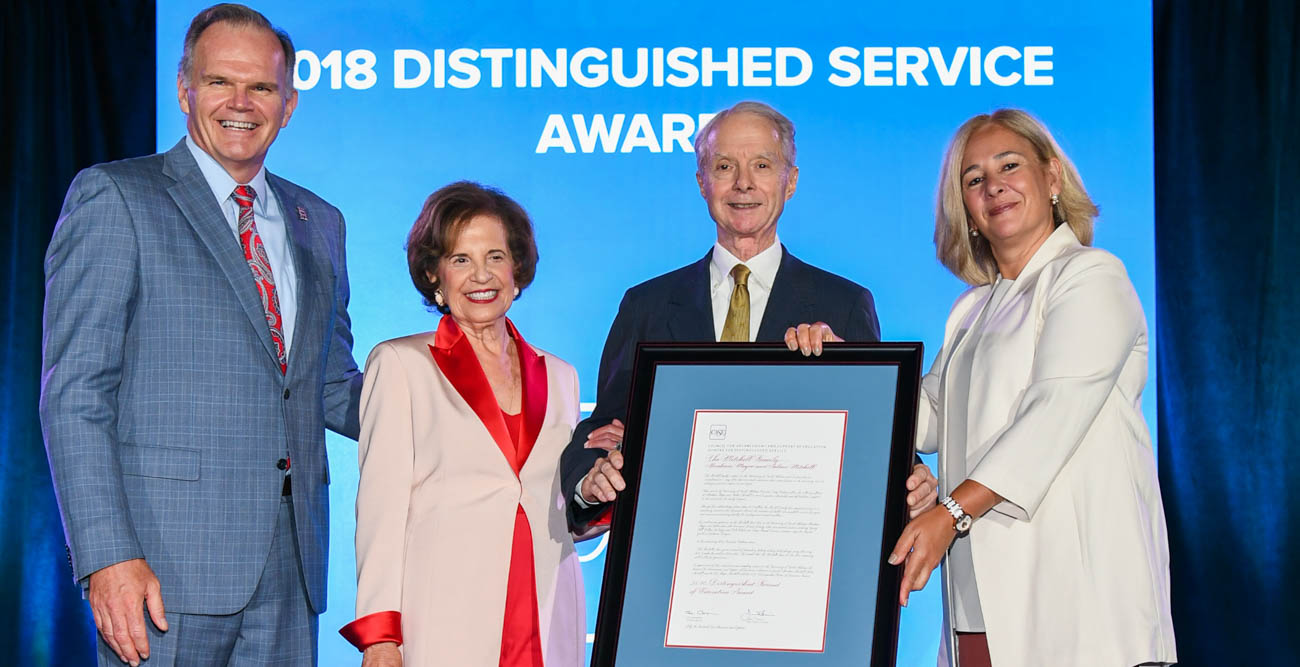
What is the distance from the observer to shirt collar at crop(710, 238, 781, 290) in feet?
9.01

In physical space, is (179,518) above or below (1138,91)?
below

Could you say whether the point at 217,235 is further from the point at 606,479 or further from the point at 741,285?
the point at 741,285

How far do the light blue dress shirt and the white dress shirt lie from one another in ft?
3.21

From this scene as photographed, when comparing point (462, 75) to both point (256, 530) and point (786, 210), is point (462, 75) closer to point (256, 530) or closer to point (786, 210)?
point (786, 210)

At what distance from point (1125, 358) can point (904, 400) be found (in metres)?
0.47

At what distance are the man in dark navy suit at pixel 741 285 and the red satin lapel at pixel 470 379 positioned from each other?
228 millimetres

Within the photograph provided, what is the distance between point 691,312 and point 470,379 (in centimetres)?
56

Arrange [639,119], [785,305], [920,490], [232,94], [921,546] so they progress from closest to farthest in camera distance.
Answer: [921,546] → [920,490] → [232,94] → [785,305] → [639,119]

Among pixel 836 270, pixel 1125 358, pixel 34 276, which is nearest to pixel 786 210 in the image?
pixel 836 270

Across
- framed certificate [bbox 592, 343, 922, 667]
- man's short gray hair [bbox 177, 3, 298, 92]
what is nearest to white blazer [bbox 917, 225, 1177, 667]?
framed certificate [bbox 592, 343, 922, 667]

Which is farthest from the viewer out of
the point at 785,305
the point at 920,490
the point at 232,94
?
the point at 785,305

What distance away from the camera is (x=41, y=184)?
459 centimetres

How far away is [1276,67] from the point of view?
14.4 ft

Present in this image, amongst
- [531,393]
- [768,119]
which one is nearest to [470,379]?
[531,393]
